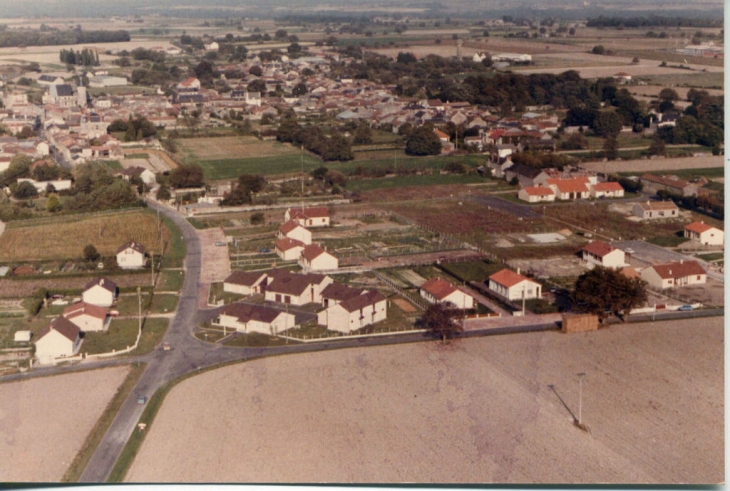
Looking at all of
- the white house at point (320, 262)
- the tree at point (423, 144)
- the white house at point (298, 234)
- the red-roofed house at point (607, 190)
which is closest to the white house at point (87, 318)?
the white house at point (320, 262)

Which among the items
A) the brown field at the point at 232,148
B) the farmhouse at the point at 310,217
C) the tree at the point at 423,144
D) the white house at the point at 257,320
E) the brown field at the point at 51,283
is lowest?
the brown field at the point at 232,148

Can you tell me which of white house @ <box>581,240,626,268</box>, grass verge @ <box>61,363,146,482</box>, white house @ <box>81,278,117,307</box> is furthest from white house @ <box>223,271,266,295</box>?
white house @ <box>581,240,626,268</box>

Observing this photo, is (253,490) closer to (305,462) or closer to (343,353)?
(305,462)

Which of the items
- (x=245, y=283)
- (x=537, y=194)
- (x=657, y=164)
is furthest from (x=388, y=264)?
(x=657, y=164)

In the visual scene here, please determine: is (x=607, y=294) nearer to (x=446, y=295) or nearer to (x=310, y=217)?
→ (x=446, y=295)

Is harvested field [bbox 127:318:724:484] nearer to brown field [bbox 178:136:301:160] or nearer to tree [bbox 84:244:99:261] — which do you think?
tree [bbox 84:244:99:261]

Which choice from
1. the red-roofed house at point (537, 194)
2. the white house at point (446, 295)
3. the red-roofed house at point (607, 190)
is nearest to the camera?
the white house at point (446, 295)

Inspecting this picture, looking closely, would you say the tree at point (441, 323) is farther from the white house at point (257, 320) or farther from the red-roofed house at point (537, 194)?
the red-roofed house at point (537, 194)
